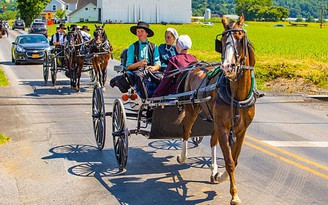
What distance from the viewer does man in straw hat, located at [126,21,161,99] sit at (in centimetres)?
956

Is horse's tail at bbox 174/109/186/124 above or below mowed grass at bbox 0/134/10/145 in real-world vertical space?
above

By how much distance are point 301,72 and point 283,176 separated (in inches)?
536

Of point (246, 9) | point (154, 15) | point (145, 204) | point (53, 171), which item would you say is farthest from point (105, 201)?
point (246, 9)

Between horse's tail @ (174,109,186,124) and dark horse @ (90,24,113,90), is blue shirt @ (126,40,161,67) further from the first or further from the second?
dark horse @ (90,24,113,90)

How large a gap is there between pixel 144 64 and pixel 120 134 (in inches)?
51.8

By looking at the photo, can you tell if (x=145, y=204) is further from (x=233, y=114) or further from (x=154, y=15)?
(x=154, y=15)

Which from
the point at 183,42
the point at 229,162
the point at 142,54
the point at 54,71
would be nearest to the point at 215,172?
the point at 229,162

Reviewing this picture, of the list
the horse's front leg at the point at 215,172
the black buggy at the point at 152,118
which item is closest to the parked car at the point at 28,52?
the black buggy at the point at 152,118

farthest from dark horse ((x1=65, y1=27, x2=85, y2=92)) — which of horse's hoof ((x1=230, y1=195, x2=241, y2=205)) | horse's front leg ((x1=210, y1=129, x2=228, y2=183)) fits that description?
horse's hoof ((x1=230, y1=195, x2=241, y2=205))

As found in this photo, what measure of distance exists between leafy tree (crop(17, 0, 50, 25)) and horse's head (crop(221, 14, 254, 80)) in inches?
4110

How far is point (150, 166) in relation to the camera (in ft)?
30.6

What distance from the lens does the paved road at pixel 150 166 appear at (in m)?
7.76

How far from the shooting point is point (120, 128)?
9289 millimetres

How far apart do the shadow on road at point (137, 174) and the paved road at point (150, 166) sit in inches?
0.6
